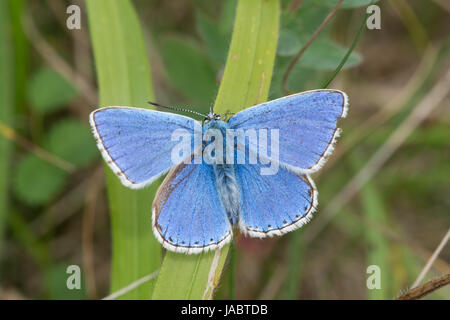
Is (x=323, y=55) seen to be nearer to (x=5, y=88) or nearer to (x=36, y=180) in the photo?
(x=36, y=180)

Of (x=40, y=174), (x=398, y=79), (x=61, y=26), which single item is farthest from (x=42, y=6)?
(x=398, y=79)

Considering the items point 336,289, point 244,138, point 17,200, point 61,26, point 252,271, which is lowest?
point 336,289

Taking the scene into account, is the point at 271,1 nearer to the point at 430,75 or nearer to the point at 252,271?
the point at 430,75

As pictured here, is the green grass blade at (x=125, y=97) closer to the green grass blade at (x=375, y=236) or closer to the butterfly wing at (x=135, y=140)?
the butterfly wing at (x=135, y=140)

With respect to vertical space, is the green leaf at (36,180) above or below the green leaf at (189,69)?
below

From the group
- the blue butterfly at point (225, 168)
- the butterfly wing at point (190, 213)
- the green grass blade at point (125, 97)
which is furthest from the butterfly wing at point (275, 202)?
the green grass blade at point (125, 97)
